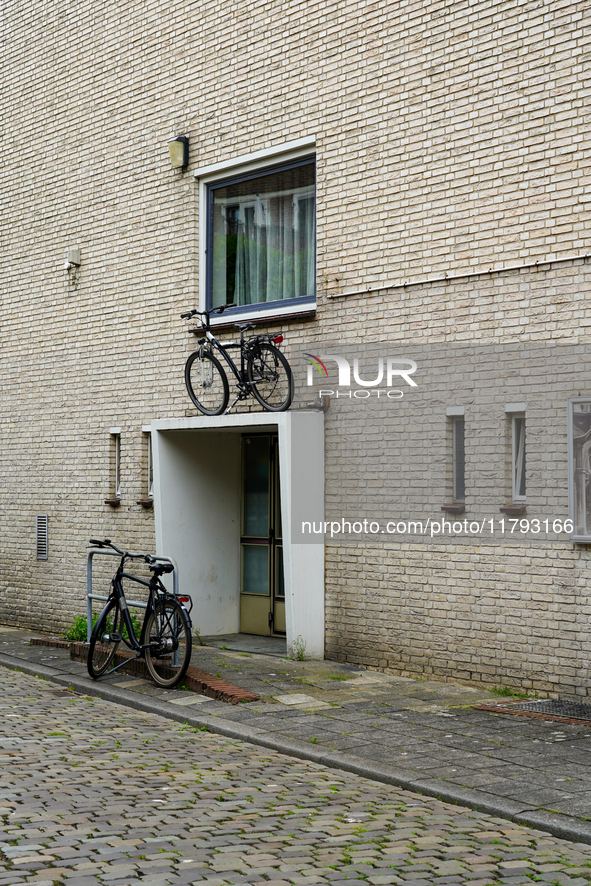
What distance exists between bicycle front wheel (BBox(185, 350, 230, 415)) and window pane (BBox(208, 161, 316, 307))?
3.01 feet

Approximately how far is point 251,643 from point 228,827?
634cm

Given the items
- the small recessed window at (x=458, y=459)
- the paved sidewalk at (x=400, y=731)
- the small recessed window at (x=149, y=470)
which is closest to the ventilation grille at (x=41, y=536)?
the small recessed window at (x=149, y=470)

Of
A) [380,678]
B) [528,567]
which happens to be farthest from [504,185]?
[380,678]

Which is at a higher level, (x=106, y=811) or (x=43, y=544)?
(x=43, y=544)

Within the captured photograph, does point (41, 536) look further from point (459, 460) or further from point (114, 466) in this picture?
point (459, 460)

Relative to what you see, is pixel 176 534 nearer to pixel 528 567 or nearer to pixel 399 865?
pixel 528 567

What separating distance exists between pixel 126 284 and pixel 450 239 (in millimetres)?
5033

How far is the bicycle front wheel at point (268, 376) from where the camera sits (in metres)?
10.6

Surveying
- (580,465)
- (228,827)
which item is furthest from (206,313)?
(228,827)

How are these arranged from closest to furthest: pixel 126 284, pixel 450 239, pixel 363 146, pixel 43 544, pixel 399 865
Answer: pixel 399 865
pixel 450 239
pixel 363 146
pixel 126 284
pixel 43 544

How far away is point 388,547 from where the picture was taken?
966 centimetres

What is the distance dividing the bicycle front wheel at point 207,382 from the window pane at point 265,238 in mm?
917

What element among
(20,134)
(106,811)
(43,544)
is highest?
(20,134)

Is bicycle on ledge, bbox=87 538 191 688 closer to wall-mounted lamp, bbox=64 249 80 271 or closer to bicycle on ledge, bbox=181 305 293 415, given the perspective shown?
bicycle on ledge, bbox=181 305 293 415
